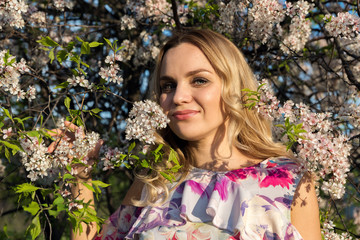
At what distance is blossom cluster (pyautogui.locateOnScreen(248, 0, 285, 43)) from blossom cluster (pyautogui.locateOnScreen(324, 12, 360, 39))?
30 cm

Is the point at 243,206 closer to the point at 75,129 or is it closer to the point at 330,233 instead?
the point at 330,233

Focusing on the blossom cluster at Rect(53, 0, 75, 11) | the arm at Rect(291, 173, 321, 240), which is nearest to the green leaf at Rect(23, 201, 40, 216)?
the arm at Rect(291, 173, 321, 240)

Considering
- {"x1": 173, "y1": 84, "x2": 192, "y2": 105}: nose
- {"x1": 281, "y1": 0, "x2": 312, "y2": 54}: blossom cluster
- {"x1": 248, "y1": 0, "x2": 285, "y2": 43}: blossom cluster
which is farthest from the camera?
{"x1": 281, "y1": 0, "x2": 312, "y2": 54}: blossom cluster

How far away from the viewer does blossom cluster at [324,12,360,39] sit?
2.48 meters

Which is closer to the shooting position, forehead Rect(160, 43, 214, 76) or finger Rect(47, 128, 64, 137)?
finger Rect(47, 128, 64, 137)

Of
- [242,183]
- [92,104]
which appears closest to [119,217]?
[242,183]

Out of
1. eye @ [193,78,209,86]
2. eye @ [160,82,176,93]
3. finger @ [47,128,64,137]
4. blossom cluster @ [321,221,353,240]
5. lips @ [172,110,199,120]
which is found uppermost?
eye @ [193,78,209,86]

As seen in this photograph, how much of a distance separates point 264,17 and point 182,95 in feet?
3.15

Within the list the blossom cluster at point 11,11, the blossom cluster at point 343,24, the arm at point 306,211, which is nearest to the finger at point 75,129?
the blossom cluster at point 11,11

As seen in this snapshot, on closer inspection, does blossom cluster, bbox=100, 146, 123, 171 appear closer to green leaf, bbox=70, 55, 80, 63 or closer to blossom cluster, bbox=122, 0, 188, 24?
green leaf, bbox=70, 55, 80, 63

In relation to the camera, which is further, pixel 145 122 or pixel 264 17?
pixel 264 17

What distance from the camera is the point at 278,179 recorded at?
80.7 inches

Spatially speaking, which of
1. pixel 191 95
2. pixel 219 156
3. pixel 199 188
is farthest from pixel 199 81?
pixel 199 188

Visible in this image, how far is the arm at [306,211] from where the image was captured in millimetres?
1942
